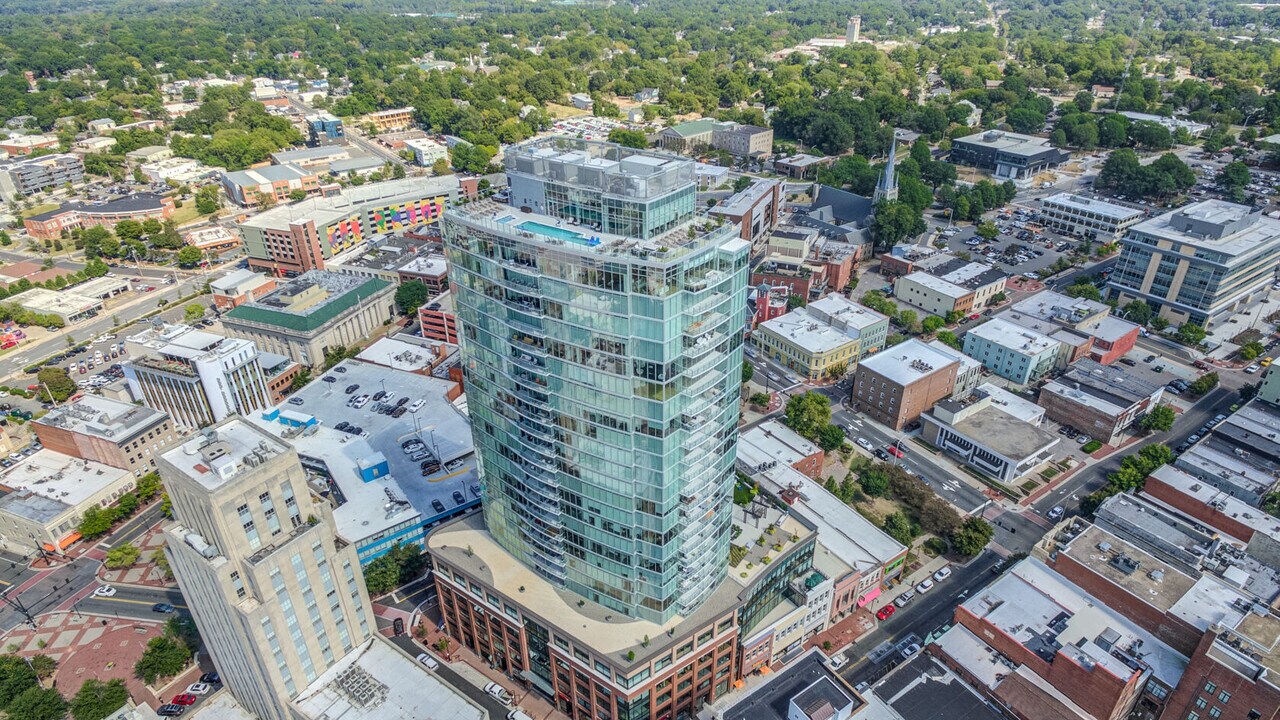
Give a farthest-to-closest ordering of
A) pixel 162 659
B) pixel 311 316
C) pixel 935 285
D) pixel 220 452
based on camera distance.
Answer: pixel 935 285
pixel 311 316
pixel 162 659
pixel 220 452

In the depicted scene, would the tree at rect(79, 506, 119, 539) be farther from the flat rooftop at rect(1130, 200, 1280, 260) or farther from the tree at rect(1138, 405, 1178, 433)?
the flat rooftop at rect(1130, 200, 1280, 260)

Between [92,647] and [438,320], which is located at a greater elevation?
[438,320]

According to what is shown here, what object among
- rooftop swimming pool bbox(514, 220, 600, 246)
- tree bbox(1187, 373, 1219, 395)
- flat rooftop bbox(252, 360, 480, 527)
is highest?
rooftop swimming pool bbox(514, 220, 600, 246)

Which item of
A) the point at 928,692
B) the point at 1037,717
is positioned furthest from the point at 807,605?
the point at 1037,717

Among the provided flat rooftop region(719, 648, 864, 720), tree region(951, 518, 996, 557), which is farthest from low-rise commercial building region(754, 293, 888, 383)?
flat rooftop region(719, 648, 864, 720)

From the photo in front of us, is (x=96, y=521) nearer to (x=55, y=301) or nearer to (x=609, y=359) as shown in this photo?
(x=609, y=359)

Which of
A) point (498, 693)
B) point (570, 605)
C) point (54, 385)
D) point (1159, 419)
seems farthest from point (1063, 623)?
point (54, 385)

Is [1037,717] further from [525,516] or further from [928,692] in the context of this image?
[525,516]
